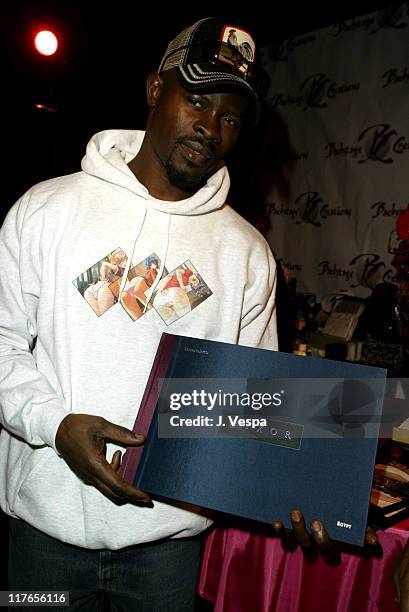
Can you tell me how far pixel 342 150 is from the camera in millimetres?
3496

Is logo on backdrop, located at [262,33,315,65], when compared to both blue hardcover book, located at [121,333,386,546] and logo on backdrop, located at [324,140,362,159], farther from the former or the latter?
blue hardcover book, located at [121,333,386,546]

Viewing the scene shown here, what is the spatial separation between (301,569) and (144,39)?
10.9 feet

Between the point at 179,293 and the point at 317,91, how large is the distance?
3.02 metres

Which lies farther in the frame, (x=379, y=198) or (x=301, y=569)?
(x=379, y=198)

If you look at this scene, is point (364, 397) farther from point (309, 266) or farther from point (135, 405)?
point (309, 266)

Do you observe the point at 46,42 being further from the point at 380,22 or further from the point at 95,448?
the point at 95,448

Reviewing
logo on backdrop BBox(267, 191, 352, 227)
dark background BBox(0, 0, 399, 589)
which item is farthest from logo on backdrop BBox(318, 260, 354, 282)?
dark background BBox(0, 0, 399, 589)

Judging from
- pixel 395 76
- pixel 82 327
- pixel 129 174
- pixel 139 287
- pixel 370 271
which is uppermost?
pixel 395 76

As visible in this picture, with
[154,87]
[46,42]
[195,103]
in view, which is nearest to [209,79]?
[195,103]

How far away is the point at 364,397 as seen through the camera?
0.95 m

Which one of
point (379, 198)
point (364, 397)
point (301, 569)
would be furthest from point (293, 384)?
point (379, 198)

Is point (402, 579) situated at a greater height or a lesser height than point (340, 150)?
lesser

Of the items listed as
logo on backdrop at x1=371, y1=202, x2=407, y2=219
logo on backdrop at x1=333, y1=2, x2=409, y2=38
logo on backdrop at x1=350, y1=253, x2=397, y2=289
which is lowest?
logo on backdrop at x1=350, y1=253, x2=397, y2=289

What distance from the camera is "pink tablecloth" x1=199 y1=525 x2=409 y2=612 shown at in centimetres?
119
